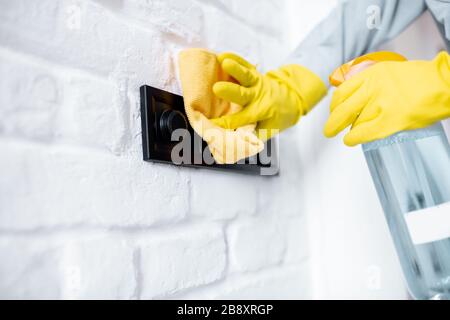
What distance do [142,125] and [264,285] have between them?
1.09ft

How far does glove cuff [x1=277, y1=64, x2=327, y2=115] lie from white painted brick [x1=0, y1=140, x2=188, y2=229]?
227 millimetres

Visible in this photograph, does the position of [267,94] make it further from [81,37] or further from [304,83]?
[81,37]

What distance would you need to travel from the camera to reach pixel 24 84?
0.39m

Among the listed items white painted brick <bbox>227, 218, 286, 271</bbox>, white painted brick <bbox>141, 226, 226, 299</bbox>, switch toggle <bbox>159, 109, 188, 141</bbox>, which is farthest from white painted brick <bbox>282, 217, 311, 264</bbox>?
switch toggle <bbox>159, 109, 188, 141</bbox>

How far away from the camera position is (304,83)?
0.62 m

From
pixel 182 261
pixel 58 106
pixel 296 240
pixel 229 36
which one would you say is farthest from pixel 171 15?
pixel 296 240

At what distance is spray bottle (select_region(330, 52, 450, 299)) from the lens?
475 mm

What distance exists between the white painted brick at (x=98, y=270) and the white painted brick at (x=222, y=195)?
0.42 ft

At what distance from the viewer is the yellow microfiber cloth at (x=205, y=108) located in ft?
1.63

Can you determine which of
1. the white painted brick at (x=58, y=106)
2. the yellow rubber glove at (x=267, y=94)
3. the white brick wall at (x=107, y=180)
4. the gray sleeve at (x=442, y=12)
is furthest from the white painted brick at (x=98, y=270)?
the gray sleeve at (x=442, y=12)

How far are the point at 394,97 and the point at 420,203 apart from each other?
133 mm

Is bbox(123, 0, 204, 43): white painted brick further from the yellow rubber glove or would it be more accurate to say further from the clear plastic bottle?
the clear plastic bottle

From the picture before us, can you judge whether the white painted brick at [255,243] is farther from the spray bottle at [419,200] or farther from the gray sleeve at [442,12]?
the gray sleeve at [442,12]
